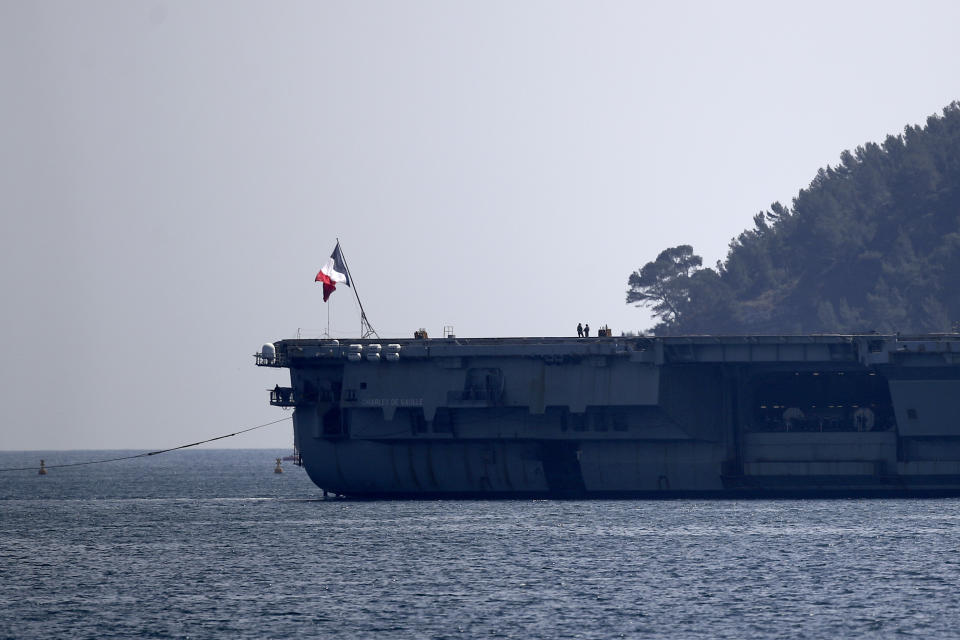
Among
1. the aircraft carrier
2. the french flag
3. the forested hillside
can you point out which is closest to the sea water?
the aircraft carrier

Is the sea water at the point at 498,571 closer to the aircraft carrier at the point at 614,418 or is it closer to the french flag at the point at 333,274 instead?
the aircraft carrier at the point at 614,418

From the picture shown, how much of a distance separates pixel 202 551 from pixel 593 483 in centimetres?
2281

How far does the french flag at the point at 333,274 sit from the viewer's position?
75.0 metres

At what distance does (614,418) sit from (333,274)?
16.2 m

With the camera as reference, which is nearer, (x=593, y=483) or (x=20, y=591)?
(x=20, y=591)

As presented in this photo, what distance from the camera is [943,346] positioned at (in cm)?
A: 6738

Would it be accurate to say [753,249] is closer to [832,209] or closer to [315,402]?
[832,209]

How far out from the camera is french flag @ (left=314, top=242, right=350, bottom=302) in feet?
246

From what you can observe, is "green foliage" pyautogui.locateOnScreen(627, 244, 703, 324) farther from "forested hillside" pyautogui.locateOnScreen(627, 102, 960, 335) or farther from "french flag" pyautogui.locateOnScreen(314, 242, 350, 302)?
"french flag" pyautogui.locateOnScreen(314, 242, 350, 302)

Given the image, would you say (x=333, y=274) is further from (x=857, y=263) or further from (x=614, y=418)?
(x=857, y=263)

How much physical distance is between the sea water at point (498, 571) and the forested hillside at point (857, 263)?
218 ft

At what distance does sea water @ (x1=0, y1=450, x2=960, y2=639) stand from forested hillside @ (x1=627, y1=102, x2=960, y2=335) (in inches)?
2611

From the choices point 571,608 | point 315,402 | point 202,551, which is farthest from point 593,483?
point 571,608

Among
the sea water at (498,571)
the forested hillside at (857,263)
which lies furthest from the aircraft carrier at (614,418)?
the forested hillside at (857,263)
